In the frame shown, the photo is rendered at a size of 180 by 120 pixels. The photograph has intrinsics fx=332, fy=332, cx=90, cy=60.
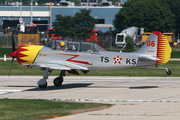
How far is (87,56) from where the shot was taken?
19062 millimetres

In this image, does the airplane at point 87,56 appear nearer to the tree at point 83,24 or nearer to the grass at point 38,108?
the grass at point 38,108

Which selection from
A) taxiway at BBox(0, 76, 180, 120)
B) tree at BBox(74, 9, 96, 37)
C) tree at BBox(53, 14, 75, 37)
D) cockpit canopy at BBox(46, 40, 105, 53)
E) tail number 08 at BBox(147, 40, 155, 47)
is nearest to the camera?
taxiway at BBox(0, 76, 180, 120)

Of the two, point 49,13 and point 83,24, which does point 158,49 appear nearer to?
point 83,24

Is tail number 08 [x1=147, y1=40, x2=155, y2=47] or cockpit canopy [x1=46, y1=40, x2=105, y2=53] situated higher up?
tail number 08 [x1=147, y1=40, x2=155, y2=47]

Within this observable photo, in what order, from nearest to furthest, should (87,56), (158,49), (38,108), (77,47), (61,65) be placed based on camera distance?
(38,108)
(158,49)
(61,65)
(87,56)
(77,47)

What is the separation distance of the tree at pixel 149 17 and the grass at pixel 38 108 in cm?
6594

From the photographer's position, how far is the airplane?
730 inches

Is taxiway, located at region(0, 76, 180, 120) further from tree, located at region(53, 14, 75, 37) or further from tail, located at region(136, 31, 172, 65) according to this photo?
tree, located at region(53, 14, 75, 37)

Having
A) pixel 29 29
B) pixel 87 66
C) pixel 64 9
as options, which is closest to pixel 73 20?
pixel 29 29

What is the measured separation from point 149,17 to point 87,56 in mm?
61707

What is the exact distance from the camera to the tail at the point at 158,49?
1845cm

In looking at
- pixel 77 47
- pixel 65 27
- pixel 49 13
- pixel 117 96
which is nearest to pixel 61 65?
pixel 77 47

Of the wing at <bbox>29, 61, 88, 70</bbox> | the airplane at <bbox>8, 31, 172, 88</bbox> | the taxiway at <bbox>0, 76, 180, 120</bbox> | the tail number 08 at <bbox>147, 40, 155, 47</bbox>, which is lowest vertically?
the taxiway at <bbox>0, 76, 180, 120</bbox>

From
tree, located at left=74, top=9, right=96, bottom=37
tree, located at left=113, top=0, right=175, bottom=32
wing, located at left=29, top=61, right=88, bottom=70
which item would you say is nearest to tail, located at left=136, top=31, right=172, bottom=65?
wing, located at left=29, top=61, right=88, bottom=70
